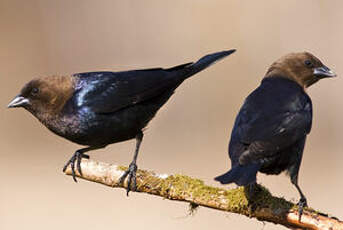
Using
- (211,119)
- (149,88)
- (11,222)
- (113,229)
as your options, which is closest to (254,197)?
(149,88)

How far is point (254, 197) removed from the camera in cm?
571

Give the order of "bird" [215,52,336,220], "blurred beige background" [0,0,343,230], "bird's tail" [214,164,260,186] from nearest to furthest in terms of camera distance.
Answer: "bird's tail" [214,164,260,186] < "bird" [215,52,336,220] < "blurred beige background" [0,0,343,230]

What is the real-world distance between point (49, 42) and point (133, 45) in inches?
53.5

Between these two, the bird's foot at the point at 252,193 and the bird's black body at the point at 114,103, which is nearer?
the bird's foot at the point at 252,193

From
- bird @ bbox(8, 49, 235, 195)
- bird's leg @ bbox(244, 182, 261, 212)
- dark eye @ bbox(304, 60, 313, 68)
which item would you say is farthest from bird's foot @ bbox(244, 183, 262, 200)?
dark eye @ bbox(304, 60, 313, 68)

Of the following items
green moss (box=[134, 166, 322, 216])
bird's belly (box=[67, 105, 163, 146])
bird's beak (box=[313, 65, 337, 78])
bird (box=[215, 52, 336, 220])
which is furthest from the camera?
bird's beak (box=[313, 65, 337, 78])

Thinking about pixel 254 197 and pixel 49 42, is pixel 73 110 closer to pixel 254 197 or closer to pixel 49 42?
pixel 254 197

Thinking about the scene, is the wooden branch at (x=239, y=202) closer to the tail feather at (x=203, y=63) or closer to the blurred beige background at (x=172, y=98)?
the tail feather at (x=203, y=63)

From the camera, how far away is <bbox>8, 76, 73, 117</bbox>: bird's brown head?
678 cm

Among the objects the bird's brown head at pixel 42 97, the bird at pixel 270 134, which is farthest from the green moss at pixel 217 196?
the bird's brown head at pixel 42 97

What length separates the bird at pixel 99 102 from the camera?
263 inches

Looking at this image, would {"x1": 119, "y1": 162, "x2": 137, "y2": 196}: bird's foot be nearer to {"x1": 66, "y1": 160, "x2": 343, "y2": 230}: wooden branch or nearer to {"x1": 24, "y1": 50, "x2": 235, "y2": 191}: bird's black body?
{"x1": 66, "y1": 160, "x2": 343, "y2": 230}: wooden branch

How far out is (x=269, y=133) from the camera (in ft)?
19.8

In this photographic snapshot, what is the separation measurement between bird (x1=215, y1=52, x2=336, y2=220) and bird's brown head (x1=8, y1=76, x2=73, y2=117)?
1515mm
